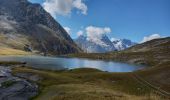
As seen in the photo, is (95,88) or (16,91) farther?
(95,88)

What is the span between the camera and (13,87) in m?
54.8

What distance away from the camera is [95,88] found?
54250 millimetres

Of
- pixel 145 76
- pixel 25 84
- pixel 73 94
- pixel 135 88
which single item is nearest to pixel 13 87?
pixel 25 84

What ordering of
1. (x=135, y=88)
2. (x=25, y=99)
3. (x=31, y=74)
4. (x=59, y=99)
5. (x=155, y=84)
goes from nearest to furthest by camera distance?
(x=59, y=99) < (x=25, y=99) < (x=135, y=88) < (x=155, y=84) < (x=31, y=74)

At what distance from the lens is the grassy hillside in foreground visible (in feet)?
140

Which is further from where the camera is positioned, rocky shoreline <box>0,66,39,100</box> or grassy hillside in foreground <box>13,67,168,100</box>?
rocky shoreline <box>0,66,39,100</box>

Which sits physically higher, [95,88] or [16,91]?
[95,88]

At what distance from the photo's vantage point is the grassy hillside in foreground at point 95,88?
42.8 meters

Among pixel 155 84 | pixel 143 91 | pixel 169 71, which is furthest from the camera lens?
pixel 169 71

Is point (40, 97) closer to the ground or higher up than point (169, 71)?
closer to the ground

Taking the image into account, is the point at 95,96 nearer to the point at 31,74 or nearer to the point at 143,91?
the point at 143,91

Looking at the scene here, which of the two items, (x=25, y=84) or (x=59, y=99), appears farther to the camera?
(x=25, y=84)

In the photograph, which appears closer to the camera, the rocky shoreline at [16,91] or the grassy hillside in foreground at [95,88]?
the grassy hillside in foreground at [95,88]

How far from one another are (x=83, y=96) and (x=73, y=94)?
267 centimetres
